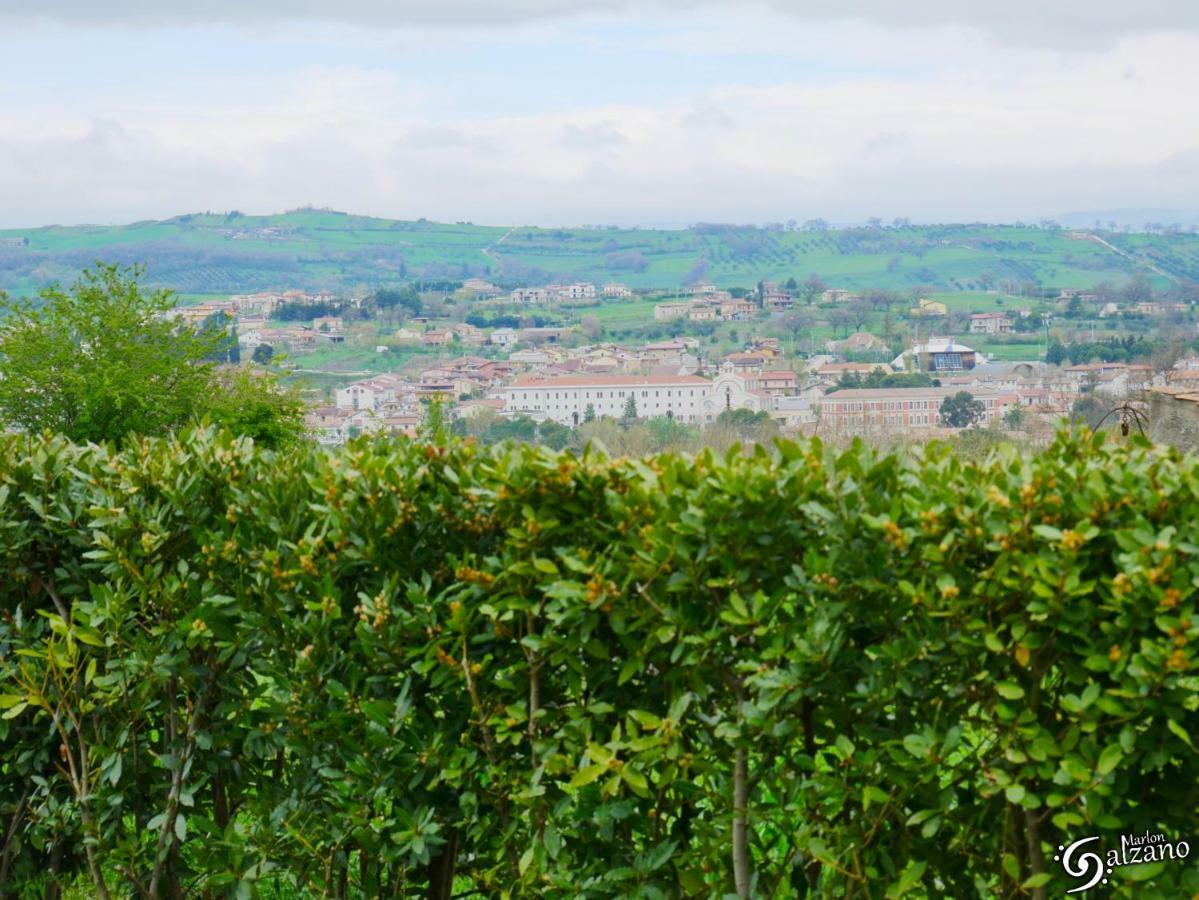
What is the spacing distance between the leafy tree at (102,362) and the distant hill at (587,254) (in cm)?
3518

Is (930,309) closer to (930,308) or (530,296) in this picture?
(930,308)

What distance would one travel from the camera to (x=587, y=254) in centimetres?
7169

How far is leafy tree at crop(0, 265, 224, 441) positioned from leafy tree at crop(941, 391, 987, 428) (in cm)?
1533

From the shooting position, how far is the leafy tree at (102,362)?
22266 mm

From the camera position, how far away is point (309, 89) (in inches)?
2997

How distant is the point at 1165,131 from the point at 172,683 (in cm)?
8070

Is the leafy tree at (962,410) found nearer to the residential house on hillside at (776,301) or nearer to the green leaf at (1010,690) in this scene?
the green leaf at (1010,690)

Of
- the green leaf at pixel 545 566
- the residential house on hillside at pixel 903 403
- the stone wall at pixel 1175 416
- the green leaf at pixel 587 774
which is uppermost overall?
the green leaf at pixel 545 566

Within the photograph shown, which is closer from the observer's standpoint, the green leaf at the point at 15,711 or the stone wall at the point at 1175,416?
the green leaf at the point at 15,711

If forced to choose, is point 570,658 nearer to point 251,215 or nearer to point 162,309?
point 162,309

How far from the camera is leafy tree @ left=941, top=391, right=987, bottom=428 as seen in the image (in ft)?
86.7

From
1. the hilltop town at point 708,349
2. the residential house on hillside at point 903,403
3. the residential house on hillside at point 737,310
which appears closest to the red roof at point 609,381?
the hilltop town at point 708,349

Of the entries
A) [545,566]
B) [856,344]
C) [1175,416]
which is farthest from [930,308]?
[545,566]

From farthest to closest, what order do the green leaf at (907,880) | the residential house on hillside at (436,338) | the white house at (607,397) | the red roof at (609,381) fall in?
the residential house on hillside at (436,338) → the red roof at (609,381) → the white house at (607,397) → the green leaf at (907,880)
